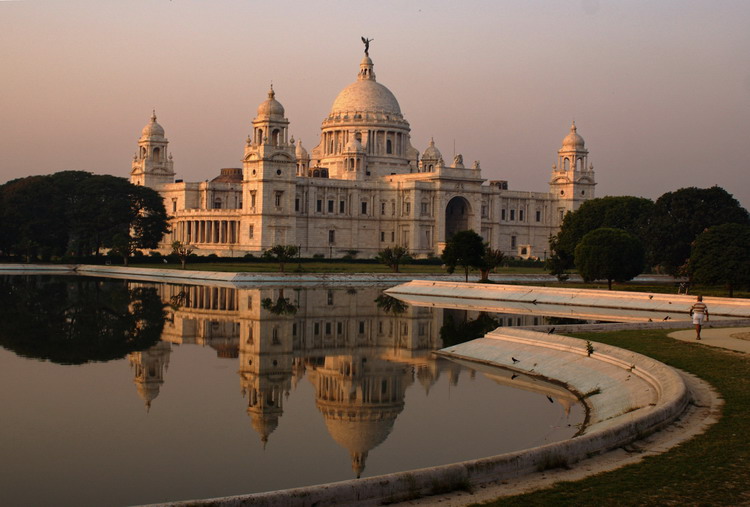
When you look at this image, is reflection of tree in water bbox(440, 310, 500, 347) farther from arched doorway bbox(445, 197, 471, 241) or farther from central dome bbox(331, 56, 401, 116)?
central dome bbox(331, 56, 401, 116)

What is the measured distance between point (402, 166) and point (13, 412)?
326 feet

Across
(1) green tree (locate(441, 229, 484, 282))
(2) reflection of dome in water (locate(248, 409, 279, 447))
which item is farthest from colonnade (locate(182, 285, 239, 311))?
(2) reflection of dome in water (locate(248, 409, 279, 447))

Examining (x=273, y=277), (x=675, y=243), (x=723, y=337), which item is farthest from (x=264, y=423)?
(x=273, y=277)

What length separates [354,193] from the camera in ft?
346

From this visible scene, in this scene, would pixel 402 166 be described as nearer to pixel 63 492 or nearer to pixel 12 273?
pixel 12 273

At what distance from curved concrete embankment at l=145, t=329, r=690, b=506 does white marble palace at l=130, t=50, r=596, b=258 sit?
68009 millimetres

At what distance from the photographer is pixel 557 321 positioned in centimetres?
4066

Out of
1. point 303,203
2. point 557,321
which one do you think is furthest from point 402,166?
point 557,321

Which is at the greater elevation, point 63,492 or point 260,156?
point 260,156

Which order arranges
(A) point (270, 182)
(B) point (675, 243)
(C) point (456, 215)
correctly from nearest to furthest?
1. (B) point (675, 243)
2. (A) point (270, 182)
3. (C) point (456, 215)

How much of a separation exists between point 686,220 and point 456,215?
1990 inches

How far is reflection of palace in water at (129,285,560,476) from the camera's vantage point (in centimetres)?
2131

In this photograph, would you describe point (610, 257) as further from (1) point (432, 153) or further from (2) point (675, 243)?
(1) point (432, 153)

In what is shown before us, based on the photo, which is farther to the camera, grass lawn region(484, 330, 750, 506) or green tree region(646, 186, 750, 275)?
green tree region(646, 186, 750, 275)
